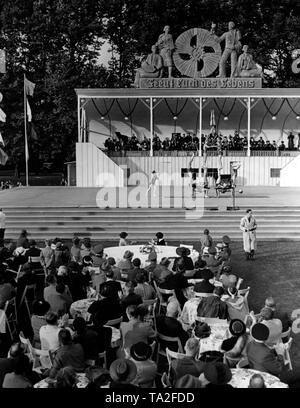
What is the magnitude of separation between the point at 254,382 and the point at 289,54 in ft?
135

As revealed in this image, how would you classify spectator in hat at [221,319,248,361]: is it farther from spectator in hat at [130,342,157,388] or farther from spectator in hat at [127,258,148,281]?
spectator in hat at [127,258,148,281]

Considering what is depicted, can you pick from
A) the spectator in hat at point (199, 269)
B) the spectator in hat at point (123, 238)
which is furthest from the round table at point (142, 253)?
the spectator in hat at point (199, 269)

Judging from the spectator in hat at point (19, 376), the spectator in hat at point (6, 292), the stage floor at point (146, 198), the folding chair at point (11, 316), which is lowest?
the folding chair at point (11, 316)

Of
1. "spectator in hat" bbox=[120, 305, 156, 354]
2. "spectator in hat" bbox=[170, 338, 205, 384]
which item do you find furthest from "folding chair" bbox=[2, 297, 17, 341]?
"spectator in hat" bbox=[170, 338, 205, 384]

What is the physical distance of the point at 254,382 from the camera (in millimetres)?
5168

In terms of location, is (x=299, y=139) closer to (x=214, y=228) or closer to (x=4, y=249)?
(x=214, y=228)

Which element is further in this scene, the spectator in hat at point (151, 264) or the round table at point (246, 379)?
the spectator in hat at point (151, 264)

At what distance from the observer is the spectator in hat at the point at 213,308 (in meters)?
8.07

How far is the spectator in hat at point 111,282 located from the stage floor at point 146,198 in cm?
1053

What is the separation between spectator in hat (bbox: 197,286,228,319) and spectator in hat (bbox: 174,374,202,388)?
263cm

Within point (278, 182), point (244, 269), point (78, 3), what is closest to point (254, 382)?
point (244, 269)

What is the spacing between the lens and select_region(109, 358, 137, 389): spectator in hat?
529 cm

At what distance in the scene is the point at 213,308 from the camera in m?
8.09

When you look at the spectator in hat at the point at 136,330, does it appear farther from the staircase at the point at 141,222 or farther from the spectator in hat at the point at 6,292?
the staircase at the point at 141,222
